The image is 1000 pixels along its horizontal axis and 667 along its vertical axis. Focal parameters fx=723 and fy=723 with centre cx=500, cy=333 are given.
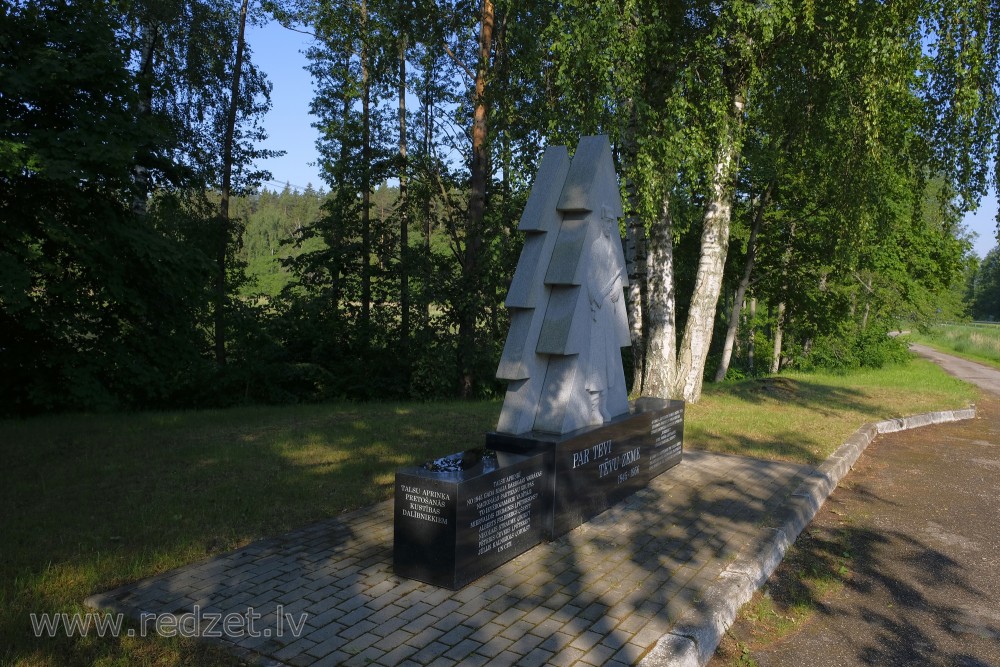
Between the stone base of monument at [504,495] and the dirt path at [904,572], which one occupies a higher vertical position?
the stone base of monument at [504,495]

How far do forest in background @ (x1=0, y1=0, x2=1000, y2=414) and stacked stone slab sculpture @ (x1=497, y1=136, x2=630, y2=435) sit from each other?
14.5 feet

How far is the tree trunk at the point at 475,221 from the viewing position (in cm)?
1705

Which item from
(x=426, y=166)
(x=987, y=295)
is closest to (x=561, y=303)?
(x=426, y=166)

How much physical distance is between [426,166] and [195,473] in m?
12.7

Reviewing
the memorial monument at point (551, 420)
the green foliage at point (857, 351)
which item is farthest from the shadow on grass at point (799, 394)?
the green foliage at point (857, 351)

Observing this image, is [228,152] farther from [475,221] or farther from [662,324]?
[662,324]

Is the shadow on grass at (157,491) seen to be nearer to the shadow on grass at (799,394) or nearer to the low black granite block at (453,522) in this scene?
the low black granite block at (453,522)

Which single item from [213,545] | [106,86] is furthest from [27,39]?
[213,545]

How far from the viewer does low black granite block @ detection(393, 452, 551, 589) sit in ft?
16.5

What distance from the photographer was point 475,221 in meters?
17.7

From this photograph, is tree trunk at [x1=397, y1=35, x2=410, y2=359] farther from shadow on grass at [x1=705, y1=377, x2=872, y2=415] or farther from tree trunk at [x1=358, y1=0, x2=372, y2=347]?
shadow on grass at [x1=705, y1=377, x2=872, y2=415]

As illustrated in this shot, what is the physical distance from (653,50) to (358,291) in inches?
389

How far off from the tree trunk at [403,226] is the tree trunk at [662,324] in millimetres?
6774

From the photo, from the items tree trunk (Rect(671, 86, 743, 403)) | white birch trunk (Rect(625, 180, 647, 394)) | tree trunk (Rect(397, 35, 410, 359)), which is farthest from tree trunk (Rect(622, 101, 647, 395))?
tree trunk (Rect(397, 35, 410, 359))
